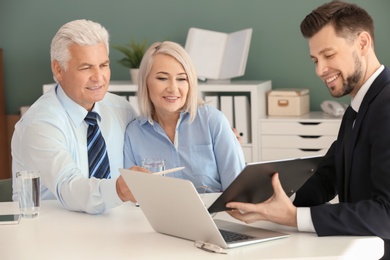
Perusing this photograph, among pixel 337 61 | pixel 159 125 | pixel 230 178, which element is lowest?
pixel 230 178

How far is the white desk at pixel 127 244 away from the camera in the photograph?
6.80 ft

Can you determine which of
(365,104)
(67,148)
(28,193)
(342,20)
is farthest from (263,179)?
(67,148)

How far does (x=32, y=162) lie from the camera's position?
2834 millimetres

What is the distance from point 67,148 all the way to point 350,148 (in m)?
1.07

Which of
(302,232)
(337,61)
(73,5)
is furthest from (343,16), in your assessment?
(73,5)

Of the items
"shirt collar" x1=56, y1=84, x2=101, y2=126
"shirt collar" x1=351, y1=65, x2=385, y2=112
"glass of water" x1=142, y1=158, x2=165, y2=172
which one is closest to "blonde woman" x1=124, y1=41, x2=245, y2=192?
"shirt collar" x1=56, y1=84, x2=101, y2=126

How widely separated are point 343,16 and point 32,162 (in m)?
1.23

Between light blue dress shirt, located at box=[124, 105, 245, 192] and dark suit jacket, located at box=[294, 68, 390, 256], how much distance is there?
628mm

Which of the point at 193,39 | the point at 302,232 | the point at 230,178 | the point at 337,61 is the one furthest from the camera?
the point at 193,39

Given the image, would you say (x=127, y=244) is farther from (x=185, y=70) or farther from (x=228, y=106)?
(x=228, y=106)

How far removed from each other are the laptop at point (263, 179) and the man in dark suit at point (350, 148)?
3 centimetres

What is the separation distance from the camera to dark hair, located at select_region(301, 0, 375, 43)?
2.43 m

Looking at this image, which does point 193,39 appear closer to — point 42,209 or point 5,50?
point 5,50

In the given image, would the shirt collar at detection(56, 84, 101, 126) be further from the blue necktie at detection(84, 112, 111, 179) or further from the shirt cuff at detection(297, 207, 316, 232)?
the shirt cuff at detection(297, 207, 316, 232)
